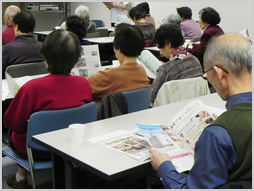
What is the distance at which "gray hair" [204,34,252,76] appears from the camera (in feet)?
3.80

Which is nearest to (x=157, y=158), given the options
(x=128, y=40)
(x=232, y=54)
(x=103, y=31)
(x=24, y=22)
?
(x=232, y=54)

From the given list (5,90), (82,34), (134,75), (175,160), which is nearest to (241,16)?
(82,34)

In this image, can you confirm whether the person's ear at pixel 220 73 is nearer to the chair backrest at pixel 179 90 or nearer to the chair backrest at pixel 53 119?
the chair backrest at pixel 53 119

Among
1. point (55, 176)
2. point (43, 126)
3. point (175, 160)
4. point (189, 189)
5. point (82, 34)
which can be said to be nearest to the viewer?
point (189, 189)

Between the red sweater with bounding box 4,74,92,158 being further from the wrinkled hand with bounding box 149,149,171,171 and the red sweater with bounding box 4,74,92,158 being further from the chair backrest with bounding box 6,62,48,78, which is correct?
the chair backrest with bounding box 6,62,48,78

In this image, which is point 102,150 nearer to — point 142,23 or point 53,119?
point 53,119

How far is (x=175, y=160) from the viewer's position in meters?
1.43

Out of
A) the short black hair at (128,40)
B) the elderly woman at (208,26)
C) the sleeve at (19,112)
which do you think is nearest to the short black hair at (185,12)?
the elderly woman at (208,26)

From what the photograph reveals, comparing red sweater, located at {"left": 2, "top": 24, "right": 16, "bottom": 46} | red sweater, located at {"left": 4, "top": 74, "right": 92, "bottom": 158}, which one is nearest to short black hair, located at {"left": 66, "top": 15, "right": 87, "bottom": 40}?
red sweater, located at {"left": 2, "top": 24, "right": 16, "bottom": 46}

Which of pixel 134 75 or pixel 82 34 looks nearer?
pixel 134 75

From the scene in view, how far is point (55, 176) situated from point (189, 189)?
2.59ft

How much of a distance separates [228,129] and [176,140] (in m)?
0.53

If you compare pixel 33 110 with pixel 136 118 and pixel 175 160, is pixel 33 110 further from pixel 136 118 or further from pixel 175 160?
pixel 175 160

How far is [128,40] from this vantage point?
255 cm
